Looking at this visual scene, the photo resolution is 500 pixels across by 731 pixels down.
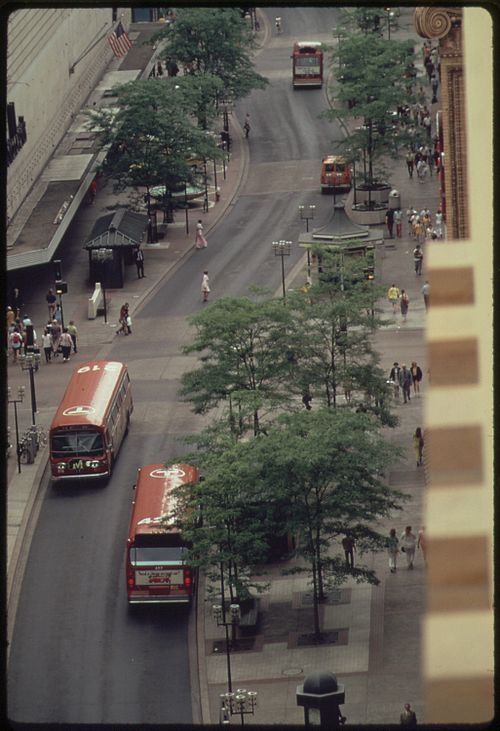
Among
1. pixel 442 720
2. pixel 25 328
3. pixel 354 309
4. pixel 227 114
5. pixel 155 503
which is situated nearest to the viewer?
pixel 442 720

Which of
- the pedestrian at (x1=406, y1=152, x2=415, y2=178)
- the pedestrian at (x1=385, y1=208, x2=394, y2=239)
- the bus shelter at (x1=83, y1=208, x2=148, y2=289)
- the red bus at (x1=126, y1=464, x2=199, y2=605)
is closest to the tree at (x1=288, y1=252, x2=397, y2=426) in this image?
the red bus at (x1=126, y1=464, x2=199, y2=605)

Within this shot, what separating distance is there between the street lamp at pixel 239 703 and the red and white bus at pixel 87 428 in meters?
19.6

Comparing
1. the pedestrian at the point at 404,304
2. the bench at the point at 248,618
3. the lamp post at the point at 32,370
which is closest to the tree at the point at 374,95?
the pedestrian at the point at 404,304

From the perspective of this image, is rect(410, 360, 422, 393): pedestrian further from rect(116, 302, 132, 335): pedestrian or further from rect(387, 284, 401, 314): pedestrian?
rect(116, 302, 132, 335): pedestrian

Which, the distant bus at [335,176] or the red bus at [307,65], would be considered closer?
the distant bus at [335,176]

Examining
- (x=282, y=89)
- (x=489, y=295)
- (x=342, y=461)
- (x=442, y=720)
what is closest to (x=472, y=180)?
(x=489, y=295)

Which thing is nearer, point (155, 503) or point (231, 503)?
point (231, 503)

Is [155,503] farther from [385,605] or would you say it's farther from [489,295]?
[489,295]

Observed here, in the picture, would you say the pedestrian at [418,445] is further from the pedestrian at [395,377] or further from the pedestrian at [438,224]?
the pedestrian at [438,224]

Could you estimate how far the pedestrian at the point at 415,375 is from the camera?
75.9 metres

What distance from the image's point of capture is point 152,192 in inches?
4365

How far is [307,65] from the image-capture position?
14450 cm

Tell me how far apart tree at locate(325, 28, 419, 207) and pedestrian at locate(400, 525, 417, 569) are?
5154cm

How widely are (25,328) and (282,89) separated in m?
66.1
